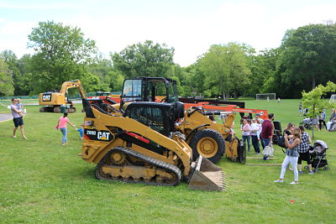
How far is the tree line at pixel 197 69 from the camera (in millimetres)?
50688

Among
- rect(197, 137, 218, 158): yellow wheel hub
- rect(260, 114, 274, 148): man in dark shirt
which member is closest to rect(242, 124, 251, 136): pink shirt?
rect(260, 114, 274, 148): man in dark shirt

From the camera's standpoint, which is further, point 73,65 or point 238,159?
point 73,65

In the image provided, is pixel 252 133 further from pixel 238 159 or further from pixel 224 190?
pixel 224 190

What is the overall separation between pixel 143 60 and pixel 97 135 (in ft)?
187

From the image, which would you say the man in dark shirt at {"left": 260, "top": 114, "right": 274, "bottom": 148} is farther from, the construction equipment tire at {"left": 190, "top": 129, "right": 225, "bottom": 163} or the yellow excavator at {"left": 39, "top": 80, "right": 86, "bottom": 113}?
the yellow excavator at {"left": 39, "top": 80, "right": 86, "bottom": 113}

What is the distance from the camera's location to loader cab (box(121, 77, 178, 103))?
488 inches

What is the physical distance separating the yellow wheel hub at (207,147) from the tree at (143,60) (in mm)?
53747

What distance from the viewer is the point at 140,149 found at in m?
8.06

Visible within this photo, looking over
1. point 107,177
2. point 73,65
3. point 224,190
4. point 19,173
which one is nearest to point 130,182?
point 107,177

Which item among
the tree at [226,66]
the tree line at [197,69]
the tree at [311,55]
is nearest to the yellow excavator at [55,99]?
the tree line at [197,69]

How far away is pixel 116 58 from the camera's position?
209ft

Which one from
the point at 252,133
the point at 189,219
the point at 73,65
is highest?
the point at 73,65

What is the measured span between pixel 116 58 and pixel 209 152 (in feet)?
184

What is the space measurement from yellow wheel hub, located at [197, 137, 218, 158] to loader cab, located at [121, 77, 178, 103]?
2.78 metres
